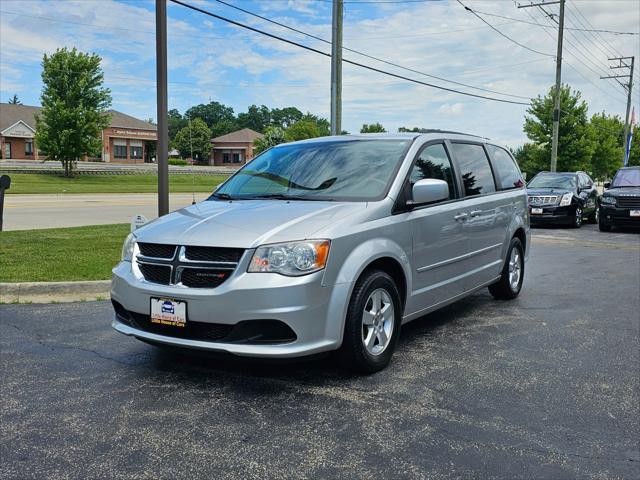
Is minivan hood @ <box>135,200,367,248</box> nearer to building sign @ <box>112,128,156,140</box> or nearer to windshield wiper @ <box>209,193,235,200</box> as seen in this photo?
windshield wiper @ <box>209,193,235,200</box>

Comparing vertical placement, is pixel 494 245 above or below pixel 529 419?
above

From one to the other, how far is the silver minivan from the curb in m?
2.58

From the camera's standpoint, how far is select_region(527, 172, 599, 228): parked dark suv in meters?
17.0

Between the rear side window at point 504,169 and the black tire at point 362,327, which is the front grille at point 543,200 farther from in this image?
the black tire at point 362,327

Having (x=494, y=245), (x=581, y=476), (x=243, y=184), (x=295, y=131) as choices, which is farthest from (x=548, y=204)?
(x=295, y=131)

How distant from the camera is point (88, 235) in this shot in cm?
1198

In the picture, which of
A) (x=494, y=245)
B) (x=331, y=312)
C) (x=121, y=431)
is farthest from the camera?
(x=494, y=245)

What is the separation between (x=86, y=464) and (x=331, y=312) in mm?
1672

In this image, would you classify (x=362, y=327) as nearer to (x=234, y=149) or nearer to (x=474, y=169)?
(x=474, y=169)

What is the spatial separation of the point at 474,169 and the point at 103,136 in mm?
69733

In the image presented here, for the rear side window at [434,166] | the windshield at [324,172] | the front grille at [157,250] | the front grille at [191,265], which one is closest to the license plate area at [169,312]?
the front grille at [191,265]

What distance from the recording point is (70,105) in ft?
145

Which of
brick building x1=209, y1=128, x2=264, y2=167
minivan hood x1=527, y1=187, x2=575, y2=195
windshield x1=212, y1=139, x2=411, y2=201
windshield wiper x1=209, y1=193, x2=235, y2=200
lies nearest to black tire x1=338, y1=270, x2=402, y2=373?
windshield x1=212, y1=139, x2=411, y2=201

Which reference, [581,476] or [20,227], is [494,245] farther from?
[20,227]
